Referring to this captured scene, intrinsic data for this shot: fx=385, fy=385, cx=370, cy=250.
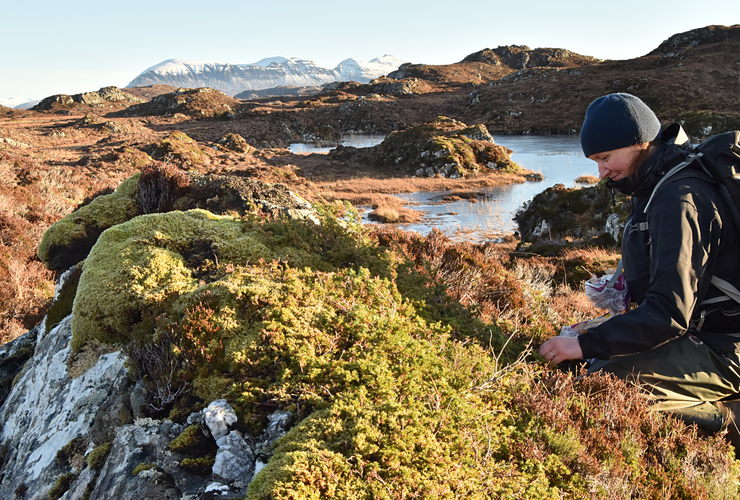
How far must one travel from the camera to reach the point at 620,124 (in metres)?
2.65

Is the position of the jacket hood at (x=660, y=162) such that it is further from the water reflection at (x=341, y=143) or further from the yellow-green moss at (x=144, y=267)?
the water reflection at (x=341, y=143)

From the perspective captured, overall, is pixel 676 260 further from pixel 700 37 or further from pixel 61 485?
pixel 700 37

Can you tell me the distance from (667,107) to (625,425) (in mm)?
66955

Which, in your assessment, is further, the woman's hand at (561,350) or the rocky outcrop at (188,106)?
the rocky outcrop at (188,106)

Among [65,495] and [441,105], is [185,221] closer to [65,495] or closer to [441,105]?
[65,495]

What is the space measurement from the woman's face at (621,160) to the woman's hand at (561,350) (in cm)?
126

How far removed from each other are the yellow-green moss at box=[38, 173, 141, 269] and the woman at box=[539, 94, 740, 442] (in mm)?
6448

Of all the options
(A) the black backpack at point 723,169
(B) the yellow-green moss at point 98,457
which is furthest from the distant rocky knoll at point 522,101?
(B) the yellow-green moss at point 98,457

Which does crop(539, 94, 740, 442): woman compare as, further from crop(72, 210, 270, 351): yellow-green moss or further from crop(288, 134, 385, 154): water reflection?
crop(288, 134, 385, 154): water reflection

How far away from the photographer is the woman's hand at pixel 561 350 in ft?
8.96

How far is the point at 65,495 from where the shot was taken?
2535 millimetres

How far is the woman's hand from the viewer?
273 cm

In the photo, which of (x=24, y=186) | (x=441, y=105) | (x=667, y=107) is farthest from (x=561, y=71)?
(x=24, y=186)

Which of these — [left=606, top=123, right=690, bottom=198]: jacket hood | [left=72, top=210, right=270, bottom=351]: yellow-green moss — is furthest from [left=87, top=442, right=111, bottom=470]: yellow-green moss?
[left=606, top=123, right=690, bottom=198]: jacket hood
